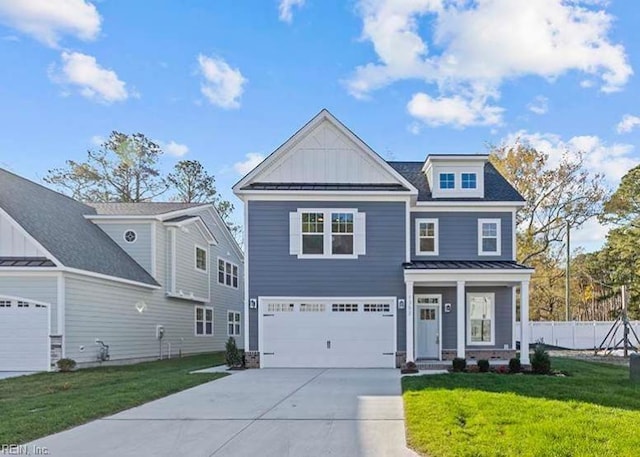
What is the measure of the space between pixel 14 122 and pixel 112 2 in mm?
13718

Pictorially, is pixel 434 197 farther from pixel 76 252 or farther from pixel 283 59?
pixel 76 252

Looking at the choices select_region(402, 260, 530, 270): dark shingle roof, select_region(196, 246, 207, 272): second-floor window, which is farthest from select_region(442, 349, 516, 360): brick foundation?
select_region(196, 246, 207, 272): second-floor window

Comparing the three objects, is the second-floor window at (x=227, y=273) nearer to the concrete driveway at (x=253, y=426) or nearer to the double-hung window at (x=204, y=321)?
the double-hung window at (x=204, y=321)

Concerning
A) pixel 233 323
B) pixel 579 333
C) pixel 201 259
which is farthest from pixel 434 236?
pixel 233 323

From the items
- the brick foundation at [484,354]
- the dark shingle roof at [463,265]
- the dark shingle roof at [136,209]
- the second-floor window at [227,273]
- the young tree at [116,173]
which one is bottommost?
the brick foundation at [484,354]

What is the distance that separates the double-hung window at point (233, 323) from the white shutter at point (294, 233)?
13853 millimetres

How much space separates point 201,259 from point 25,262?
9.98 meters

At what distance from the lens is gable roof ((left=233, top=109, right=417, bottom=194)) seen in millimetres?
16984

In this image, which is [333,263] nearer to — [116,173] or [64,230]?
[64,230]

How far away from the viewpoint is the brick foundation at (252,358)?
1648cm

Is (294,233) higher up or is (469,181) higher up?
(469,181)

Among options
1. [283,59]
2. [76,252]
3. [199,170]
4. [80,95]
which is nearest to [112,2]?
[283,59]

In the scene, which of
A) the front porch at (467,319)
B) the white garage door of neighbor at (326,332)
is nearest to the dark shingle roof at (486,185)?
the front porch at (467,319)

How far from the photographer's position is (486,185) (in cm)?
1911
